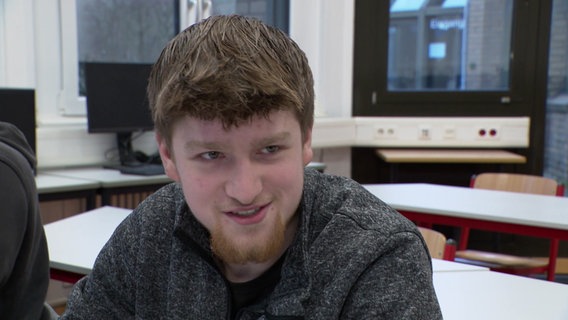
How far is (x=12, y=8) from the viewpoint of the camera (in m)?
3.29

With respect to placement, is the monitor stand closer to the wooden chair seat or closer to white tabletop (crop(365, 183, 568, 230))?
white tabletop (crop(365, 183, 568, 230))

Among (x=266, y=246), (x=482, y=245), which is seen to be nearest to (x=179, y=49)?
(x=266, y=246)

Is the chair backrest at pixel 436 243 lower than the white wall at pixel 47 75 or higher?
lower

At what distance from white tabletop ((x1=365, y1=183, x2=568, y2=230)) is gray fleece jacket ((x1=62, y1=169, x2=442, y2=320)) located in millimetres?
1611

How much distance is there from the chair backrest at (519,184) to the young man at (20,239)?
2463 mm

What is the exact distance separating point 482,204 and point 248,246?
200cm

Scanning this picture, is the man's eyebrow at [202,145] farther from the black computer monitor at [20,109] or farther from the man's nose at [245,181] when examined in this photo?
the black computer monitor at [20,109]

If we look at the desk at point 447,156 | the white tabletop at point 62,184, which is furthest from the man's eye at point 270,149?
the desk at point 447,156

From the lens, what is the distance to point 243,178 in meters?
0.88

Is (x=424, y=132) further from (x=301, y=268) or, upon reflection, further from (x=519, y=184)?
(x=301, y=268)

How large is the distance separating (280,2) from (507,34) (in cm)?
161

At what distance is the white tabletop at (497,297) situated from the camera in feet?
5.01

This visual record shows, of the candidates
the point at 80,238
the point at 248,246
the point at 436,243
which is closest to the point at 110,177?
the point at 80,238

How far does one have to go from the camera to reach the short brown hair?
84cm
